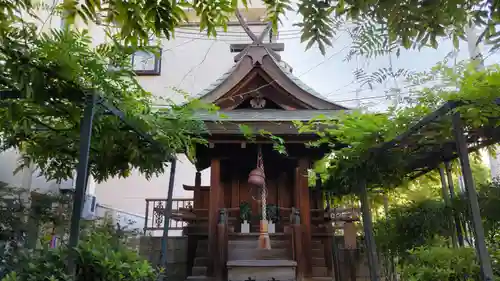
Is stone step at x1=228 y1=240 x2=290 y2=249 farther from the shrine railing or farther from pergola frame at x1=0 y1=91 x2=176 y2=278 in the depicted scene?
pergola frame at x1=0 y1=91 x2=176 y2=278

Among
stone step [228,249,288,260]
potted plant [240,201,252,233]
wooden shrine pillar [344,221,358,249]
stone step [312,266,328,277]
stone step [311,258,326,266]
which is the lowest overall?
stone step [312,266,328,277]

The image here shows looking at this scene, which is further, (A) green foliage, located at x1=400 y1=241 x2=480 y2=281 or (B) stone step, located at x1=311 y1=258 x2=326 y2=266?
(B) stone step, located at x1=311 y1=258 x2=326 y2=266

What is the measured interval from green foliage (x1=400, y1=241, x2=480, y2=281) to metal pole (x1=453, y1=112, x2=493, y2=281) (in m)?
0.54

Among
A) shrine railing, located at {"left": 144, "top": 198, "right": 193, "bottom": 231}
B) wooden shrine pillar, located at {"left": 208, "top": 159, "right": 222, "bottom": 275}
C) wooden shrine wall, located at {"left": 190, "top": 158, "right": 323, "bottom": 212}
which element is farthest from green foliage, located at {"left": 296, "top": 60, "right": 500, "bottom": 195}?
shrine railing, located at {"left": 144, "top": 198, "right": 193, "bottom": 231}

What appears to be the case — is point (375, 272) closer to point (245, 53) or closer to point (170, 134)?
point (170, 134)

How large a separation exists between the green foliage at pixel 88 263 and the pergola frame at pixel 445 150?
2996mm

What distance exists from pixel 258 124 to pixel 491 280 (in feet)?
15.2

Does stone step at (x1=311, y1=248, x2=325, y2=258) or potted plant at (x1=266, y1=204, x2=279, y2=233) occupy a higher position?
potted plant at (x1=266, y1=204, x2=279, y2=233)

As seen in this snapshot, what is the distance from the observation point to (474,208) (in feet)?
10.6

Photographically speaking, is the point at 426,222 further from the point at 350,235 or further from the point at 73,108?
the point at 73,108

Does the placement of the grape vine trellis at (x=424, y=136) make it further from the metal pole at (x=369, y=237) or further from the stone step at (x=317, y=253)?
A: the stone step at (x=317, y=253)

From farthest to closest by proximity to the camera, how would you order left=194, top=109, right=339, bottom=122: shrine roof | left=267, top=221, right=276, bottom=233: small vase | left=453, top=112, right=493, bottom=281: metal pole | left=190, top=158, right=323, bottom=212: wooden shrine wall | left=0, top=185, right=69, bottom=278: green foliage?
left=190, top=158, right=323, bottom=212: wooden shrine wall
left=267, top=221, right=276, bottom=233: small vase
left=194, top=109, right=339, bottom=122: shrine roof
left=0, top=185, right=69, bottom=278: green foliage
left=453, top=112, right=493, bottom=281: metal pole

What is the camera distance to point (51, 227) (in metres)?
5.06

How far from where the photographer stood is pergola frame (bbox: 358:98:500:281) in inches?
127
